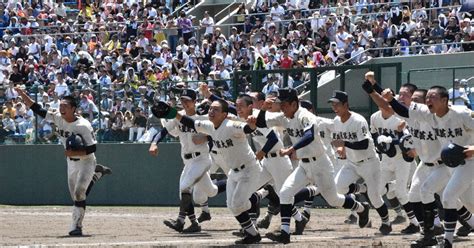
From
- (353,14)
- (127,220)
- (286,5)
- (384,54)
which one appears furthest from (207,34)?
(127,220)

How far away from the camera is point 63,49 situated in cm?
3466

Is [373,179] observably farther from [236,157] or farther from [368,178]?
[236,157]

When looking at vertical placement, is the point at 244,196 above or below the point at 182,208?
above

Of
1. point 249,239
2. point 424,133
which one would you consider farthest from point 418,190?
point 249,239

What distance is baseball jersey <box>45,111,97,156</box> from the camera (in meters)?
17.2

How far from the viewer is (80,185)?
17297 mm

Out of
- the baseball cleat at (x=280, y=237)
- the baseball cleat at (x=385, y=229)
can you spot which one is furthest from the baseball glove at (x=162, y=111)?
the baseball cleat at (x=385, y=229)

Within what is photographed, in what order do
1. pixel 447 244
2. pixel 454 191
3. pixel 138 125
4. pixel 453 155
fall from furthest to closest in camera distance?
pixel 138 125 < pixel 447 244 < pixel 454 191 < pixel 453 155

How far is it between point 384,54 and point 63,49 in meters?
11.3

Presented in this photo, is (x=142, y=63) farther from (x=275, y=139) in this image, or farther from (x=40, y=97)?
(x=275, y=139)

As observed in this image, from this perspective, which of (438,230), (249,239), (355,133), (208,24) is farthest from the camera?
(208,24)

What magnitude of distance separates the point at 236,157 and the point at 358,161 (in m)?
2.32

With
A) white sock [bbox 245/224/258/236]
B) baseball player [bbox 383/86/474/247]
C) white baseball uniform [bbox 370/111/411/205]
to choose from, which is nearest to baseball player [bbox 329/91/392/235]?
white baseball uniform [bbox 370/111/411/205]

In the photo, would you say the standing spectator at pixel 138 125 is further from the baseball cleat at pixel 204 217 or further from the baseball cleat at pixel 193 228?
the baseball cleat at pixel 193 228
